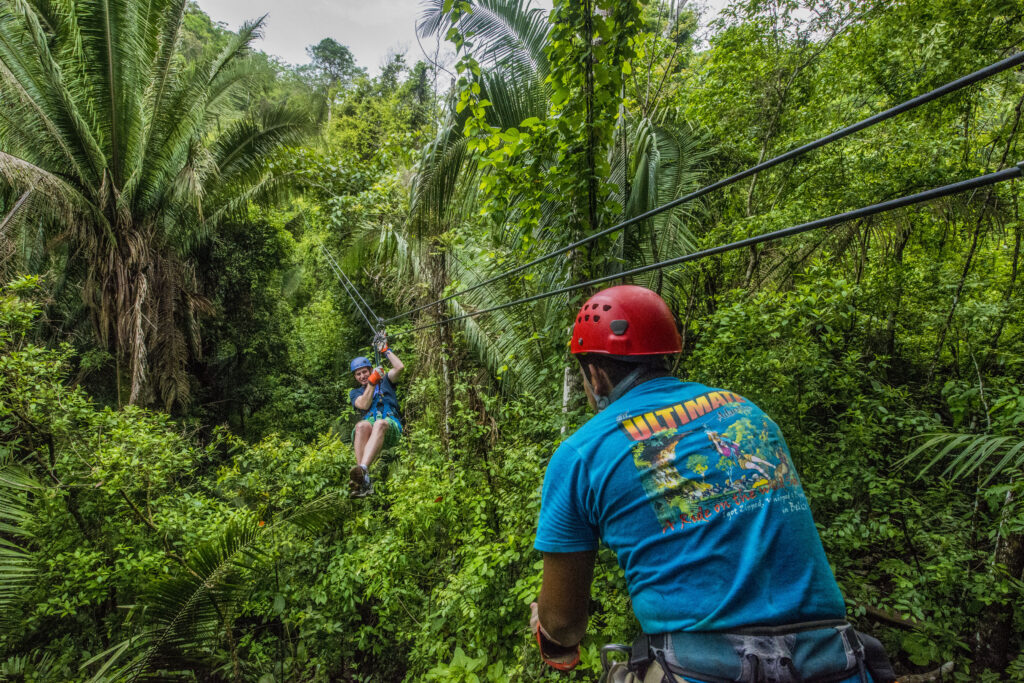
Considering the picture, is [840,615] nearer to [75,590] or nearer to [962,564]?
[962,564]

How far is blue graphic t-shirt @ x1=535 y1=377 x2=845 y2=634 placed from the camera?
1.20 metres

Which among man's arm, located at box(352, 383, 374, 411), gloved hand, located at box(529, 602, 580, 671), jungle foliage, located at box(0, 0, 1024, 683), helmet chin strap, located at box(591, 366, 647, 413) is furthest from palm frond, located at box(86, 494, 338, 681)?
helmet chin strap, located at box(591, 366, 647, 413)

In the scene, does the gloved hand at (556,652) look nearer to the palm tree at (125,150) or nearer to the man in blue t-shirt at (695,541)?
the man in blue t-shirt at (695,541)

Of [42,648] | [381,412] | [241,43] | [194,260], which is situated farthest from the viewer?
[194,260]

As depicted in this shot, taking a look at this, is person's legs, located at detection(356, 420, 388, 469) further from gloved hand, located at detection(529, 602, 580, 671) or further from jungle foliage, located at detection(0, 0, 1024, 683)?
gloved hand, located at detection(529, 602, 580, 671)

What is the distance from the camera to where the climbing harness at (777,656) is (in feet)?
3.67

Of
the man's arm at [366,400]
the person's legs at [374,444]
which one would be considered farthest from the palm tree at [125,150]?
the person's legs at [374,444]

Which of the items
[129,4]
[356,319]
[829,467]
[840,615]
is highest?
[129,4]

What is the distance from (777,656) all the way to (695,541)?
296mm

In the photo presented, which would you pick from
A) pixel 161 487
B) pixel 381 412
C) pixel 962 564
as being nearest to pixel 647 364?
pixel 962 564

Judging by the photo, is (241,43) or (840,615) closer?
(840,615)

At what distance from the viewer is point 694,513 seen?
1260mm

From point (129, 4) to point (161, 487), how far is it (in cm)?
724

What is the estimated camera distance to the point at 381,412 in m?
6.16
